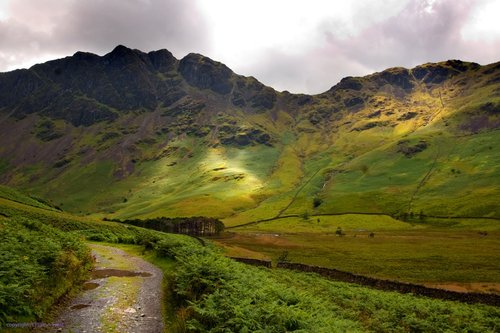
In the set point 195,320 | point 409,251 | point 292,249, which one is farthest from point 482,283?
point 195,320

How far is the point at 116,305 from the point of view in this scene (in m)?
24.2

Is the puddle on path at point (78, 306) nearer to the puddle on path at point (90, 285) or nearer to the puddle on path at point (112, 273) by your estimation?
the puddle on path at point (90, 285)

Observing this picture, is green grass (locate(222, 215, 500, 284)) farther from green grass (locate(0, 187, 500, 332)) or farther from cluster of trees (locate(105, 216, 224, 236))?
green grass (locate(0, 187, 500, 332))

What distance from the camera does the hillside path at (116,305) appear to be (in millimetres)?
20156

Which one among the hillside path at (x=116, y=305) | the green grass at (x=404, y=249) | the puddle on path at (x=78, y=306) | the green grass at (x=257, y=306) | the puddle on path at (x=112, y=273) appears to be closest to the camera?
the green grass at (x=257, y=306)

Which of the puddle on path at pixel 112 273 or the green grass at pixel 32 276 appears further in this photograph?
the puddle on path at pixel 112 273

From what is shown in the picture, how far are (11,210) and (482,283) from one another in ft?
297

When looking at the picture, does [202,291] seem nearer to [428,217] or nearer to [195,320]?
[195,320]

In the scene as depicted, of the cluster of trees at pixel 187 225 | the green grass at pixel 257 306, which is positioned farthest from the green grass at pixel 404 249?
the green grass at pixel 257 306

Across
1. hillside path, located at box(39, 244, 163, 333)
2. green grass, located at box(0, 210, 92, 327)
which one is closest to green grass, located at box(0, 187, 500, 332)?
green grass, located at box(0, 210, 92, 327)

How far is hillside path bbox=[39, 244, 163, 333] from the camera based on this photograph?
20156 mm

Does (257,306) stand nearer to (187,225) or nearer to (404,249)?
(404,249)

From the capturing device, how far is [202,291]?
2377cm

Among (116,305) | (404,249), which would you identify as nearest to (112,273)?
(116,305)
